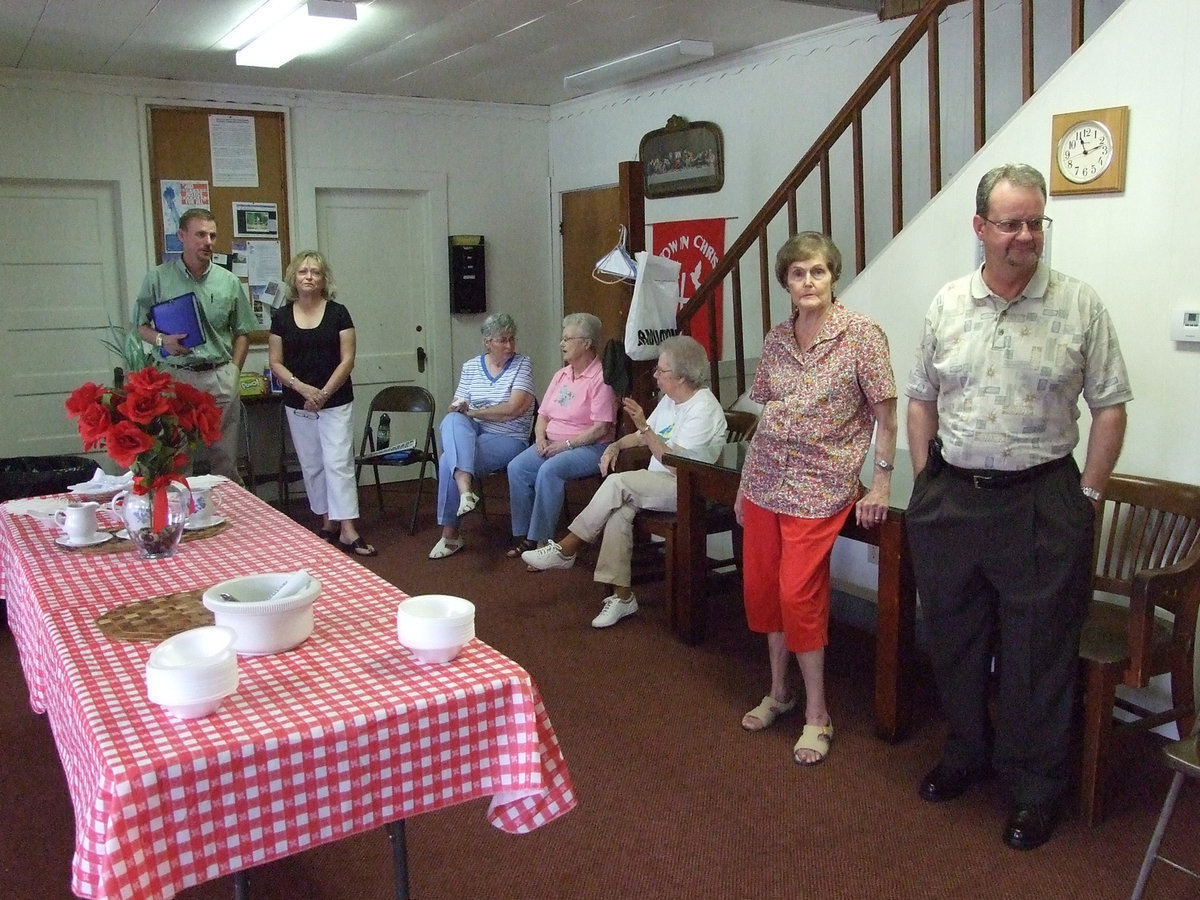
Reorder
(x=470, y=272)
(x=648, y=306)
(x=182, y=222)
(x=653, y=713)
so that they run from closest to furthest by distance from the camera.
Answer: (x=653, y=713) → (x=648, y=306) → (x=182, y=222) → (x=470, y=272)

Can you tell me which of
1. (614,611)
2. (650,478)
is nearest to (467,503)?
(614,611)

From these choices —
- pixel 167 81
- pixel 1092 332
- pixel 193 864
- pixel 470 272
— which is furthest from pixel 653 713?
pixel 167 81

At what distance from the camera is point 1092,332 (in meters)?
2.26

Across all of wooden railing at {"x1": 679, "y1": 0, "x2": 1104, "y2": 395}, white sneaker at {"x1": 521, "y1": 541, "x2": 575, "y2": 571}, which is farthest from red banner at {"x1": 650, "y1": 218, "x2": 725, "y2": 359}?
white sneaker at {"x1": 521, "y1": 541, "x2": 575, "y2": 571}

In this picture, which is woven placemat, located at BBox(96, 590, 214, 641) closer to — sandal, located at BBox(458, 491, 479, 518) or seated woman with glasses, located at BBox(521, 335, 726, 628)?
seated woman with glasses, located at BBox(521, 335, 726, 628)

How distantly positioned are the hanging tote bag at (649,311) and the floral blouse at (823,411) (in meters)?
1.59

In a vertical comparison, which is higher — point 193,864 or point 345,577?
point 345,577

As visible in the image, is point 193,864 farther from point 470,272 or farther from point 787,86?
point 470,272

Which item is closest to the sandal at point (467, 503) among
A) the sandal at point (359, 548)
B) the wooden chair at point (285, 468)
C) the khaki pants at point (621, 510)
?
the sandal at point (359, 548)

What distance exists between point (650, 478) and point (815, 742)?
49.9 inches

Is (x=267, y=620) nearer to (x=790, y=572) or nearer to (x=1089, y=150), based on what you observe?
(x=790, y=572)

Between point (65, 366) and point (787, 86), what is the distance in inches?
160

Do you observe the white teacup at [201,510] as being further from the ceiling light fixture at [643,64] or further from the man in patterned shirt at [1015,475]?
the ceiling light fixture at [643,64]

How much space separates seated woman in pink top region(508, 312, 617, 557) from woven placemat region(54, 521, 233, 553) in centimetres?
193
